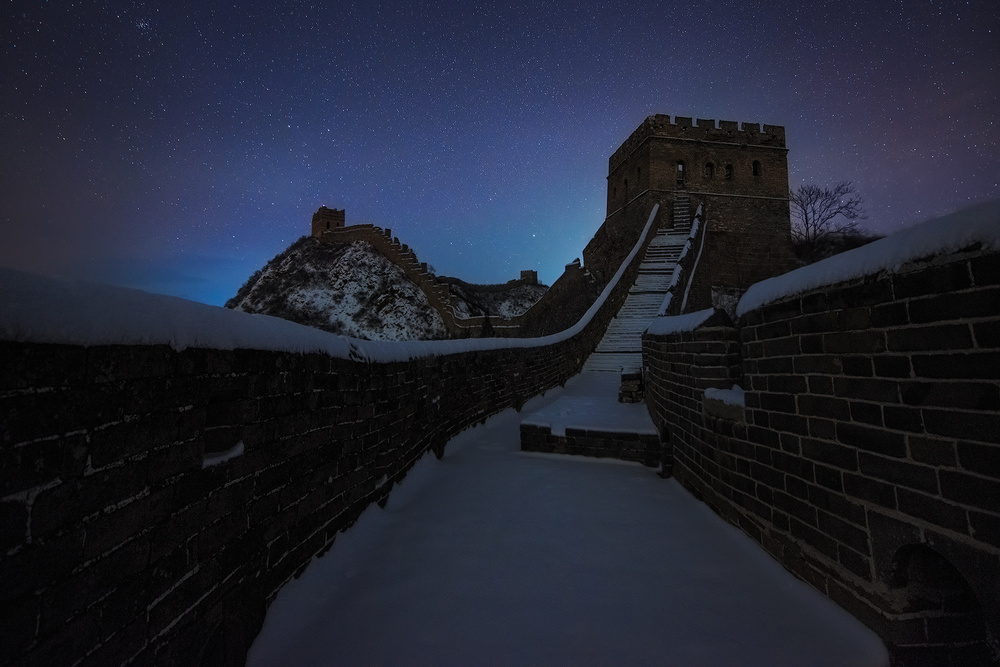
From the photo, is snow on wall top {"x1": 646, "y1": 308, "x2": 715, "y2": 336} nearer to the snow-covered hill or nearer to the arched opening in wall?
the arched opening in wall

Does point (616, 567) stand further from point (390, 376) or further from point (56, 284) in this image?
point (56, 284)

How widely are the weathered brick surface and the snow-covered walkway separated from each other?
1.18 feet

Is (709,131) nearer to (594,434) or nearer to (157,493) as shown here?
(594,434)

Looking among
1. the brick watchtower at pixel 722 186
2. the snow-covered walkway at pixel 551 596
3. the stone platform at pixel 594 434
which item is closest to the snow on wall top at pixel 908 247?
the snow-covered walkway at pixel 551 596

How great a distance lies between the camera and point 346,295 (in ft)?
106

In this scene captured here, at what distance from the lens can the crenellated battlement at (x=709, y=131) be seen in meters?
24.8

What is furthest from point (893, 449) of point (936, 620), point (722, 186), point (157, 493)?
point (722, 186)

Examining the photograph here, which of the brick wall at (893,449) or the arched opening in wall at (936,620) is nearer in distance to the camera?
the brick wall at (893,449)

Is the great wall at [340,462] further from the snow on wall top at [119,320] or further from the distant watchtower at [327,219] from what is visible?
the distant watchtower at [327,219]

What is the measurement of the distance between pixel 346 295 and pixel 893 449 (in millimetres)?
33731

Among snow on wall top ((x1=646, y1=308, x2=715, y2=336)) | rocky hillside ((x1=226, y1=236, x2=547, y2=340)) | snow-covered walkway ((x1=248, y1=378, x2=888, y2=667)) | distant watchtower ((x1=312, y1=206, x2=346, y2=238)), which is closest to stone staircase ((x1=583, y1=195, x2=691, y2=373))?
snow on wall top ((x1=646, y1=308, x2=715, y2=336))

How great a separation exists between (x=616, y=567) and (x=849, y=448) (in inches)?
60.9

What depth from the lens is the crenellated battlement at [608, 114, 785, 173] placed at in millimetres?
24844

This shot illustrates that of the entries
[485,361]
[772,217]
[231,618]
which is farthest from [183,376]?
[772,217]
